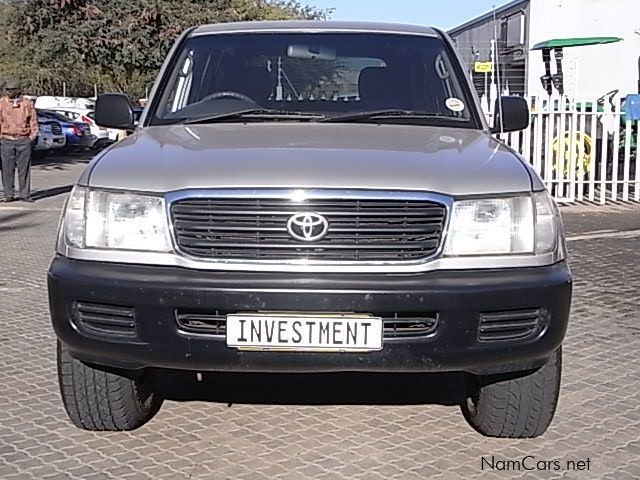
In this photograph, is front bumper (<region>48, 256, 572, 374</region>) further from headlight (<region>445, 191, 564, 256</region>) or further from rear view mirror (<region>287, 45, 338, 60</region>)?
rear view mirror (<region>287, 45, 338, 60</region>)

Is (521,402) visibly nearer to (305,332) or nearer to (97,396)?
(305,332)

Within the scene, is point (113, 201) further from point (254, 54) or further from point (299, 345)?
point (254, 54)

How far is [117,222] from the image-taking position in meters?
3.71

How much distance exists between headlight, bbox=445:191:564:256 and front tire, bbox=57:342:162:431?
5.22 feet

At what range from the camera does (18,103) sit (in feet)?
46.5

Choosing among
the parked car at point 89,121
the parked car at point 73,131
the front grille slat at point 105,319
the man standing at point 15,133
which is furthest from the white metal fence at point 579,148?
the parked car at point 89,121

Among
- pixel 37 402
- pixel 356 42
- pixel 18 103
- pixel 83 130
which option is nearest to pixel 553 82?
pixel 18 103

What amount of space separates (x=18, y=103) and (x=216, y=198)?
11.5 meters

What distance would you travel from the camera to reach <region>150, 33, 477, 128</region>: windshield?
187 inches

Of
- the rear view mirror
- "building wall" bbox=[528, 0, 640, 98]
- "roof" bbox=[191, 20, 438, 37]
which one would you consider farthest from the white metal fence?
"building wall" bbox=[528, 0, 640, 98]

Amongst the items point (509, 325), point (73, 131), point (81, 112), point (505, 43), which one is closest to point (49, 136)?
point (73, 131)

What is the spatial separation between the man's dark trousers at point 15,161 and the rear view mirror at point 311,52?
10.1 m

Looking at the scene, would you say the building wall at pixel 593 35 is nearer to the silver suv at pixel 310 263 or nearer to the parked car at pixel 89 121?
the parked car at pixel 89 121

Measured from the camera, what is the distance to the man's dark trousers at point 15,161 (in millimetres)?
14242
